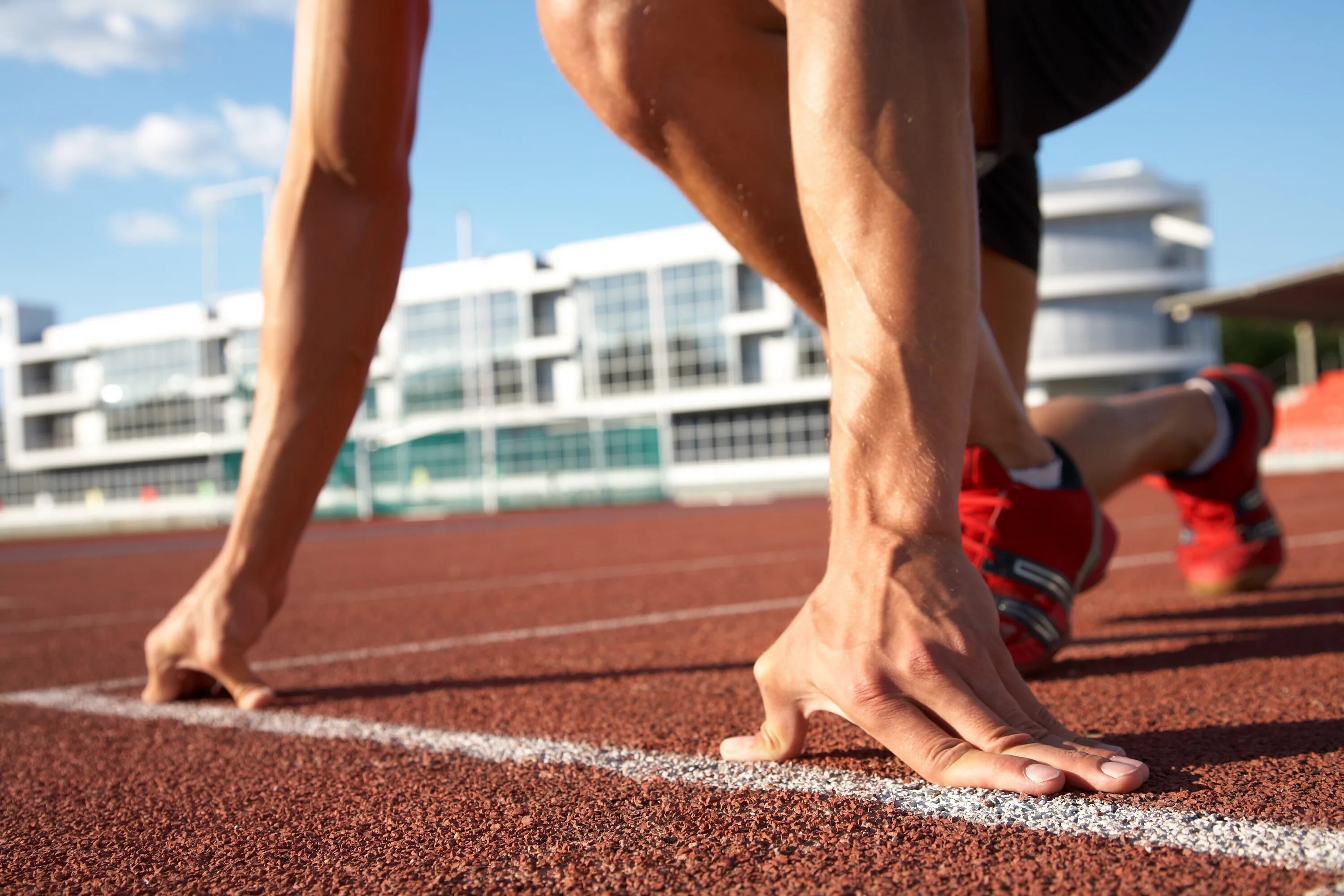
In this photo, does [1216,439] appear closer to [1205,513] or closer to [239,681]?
[1205,513]

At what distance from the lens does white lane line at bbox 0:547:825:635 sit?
4.29 m

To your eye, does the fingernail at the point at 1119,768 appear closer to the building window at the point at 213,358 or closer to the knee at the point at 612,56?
the knee at the point at 612,56

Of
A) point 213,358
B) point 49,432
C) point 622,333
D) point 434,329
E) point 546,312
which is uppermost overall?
point 546,312

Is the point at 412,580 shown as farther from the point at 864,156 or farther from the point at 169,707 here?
the point at 864,156

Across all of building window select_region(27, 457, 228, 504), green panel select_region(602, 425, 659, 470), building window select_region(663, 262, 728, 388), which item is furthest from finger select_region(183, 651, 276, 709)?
building window select_region(27, 457, 228, 504)

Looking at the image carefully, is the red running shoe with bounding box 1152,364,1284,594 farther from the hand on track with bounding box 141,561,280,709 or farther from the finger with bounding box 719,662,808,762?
the hand on track with bounding box 141,561,280,709

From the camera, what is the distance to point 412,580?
598cm

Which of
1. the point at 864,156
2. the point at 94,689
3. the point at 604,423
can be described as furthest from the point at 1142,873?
the point at 604,423

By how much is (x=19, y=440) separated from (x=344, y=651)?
64.9 meters

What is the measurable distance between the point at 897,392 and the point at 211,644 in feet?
4.37

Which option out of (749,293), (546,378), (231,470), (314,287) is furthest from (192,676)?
(546,378)

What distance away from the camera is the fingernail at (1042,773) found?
3.42 feet

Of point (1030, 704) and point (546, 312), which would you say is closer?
point (1030, 704)

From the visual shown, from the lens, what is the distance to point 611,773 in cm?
131
